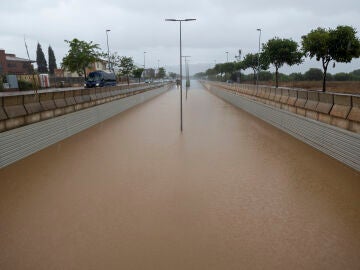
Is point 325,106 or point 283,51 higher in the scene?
point 283,51

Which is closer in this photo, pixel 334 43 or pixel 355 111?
pixel 355 111

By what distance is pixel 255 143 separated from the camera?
14938 millimetres

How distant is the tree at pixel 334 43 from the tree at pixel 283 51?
41.5 ft

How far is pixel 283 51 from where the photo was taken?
46.3m

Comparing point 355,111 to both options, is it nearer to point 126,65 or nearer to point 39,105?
point 39,105

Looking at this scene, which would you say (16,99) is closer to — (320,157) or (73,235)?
(73,235)

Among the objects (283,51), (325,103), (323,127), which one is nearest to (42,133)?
(323,127)

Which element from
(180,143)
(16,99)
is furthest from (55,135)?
(180,143)

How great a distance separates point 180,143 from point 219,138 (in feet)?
8.89

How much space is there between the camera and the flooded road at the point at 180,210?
5.30 meters

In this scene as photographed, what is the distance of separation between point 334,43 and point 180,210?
1348 inches

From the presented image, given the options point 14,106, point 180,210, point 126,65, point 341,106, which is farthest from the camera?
point 126,65

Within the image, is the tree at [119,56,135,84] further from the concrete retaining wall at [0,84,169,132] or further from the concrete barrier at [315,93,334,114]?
the concrete barrier at [315,93,334,114]

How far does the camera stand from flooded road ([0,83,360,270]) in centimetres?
530
